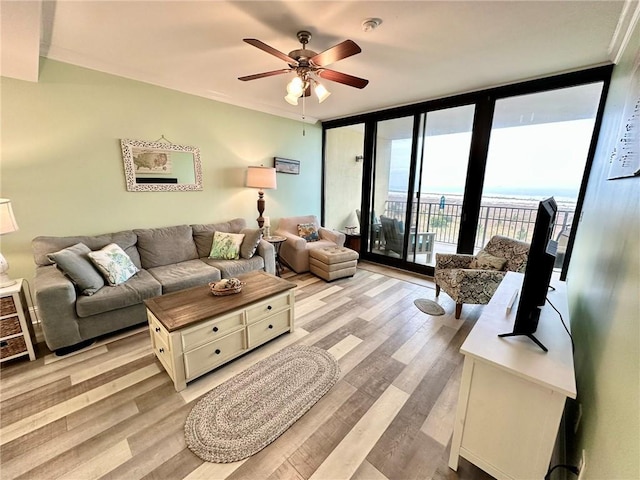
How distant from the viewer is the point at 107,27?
6.63 ft

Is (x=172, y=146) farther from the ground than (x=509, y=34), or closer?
closer

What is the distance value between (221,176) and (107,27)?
195 cm

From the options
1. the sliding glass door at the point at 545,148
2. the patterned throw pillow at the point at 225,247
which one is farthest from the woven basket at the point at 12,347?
the sliding glass door at the point at 545,148

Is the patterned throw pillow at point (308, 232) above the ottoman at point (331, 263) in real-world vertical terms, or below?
above

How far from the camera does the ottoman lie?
3.83m

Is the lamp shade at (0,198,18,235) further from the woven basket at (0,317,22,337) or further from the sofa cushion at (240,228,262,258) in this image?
the sofa cushion at (240,228,262,258)

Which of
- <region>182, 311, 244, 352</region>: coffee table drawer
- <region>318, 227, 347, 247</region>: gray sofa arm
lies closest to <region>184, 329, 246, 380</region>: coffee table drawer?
<region>182, 311, 244, 352</region>: coffee table drawer

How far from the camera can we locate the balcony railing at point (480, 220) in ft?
14.0

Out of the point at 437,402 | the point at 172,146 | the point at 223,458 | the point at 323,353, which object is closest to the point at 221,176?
the point at 172,146

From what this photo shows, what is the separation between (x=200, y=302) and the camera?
2090 mm

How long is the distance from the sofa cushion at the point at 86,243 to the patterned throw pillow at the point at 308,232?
235cm

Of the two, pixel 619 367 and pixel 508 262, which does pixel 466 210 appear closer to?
pixel 508 262

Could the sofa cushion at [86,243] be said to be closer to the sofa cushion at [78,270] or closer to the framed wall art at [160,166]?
the sofa cushion at [78,270]

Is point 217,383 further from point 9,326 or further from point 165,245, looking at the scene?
point 165,245
